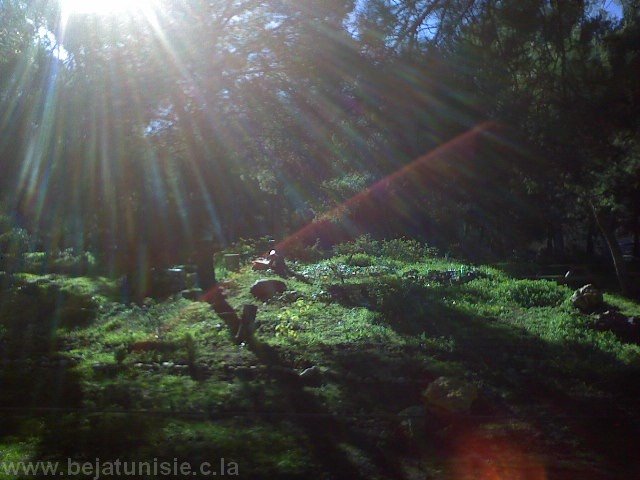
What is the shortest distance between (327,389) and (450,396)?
59.0 inches

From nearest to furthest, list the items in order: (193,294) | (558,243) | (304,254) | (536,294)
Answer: (193,294) < (536,294) < (304,254) < (558,243)

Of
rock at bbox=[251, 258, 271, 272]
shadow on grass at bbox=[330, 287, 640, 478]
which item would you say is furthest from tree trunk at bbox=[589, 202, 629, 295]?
rock at bbox=[251, 258, 271, 272]

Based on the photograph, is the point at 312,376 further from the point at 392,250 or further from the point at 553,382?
the point at 392,250

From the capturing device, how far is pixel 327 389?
7402 mm

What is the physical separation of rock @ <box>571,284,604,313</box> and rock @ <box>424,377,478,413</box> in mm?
7363

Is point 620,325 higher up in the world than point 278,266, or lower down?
lower down

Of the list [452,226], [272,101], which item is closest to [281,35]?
[272,101]

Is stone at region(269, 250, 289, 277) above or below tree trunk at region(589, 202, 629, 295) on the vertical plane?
below

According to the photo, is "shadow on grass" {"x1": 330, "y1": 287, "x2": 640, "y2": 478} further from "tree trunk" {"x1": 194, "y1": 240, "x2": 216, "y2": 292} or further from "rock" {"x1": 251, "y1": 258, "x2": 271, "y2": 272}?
"rock" {"x1": 251, "y1": 258, "x2": 271, "y2": 272}

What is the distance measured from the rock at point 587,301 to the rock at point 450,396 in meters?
7.36

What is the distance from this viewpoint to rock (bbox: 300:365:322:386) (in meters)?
7.72

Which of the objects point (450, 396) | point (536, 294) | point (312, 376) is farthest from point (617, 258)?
point (450, 396)

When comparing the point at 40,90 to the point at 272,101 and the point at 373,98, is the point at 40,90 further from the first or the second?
the point at 373,98

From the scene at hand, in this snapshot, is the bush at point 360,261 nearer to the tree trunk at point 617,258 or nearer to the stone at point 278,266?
the stone at point 278,266
